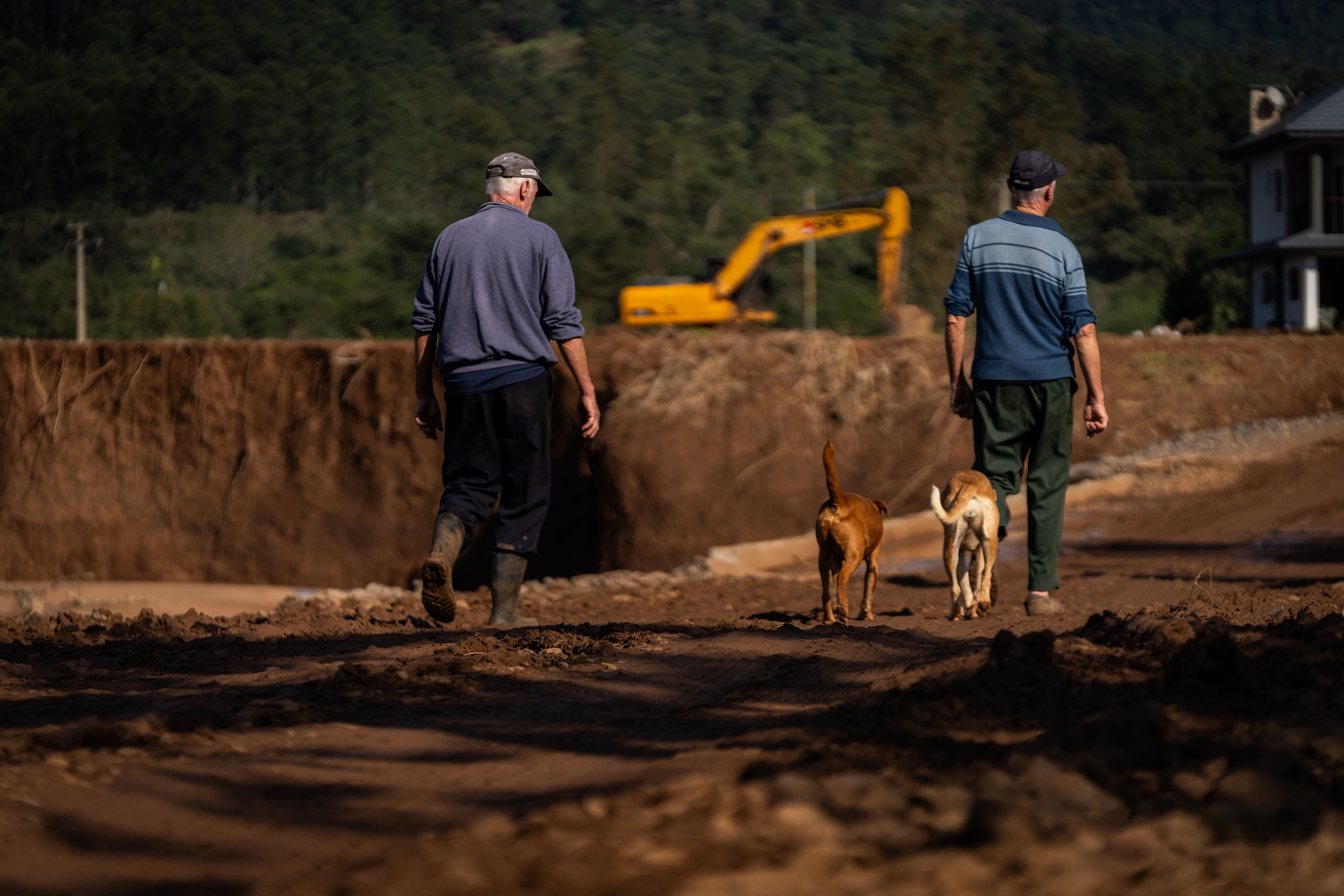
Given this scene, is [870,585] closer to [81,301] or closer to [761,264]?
[761,264]

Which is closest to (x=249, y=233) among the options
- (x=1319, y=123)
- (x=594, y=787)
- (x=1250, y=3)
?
(x=1319, y=123)

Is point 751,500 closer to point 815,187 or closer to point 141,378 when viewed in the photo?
point 141,378

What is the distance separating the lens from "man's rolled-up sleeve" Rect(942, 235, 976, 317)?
629 centimetres

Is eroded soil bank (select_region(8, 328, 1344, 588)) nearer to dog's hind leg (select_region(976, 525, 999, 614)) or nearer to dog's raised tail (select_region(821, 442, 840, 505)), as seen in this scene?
dog's hind leg (select_region(976, 525, 999, 614))

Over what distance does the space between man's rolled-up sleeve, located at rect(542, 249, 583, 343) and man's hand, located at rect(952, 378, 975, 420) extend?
72.5 inches

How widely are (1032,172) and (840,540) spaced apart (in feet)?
6.42

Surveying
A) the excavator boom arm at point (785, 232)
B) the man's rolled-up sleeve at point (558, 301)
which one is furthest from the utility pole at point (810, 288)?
the man's rolled-up sleeve at point (558, 301)

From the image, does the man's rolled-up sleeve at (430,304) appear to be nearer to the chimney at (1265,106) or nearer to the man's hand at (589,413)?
the man's hand at (589,413)

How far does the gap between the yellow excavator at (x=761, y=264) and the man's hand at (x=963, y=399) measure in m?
20.0

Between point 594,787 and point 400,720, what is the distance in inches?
39.0

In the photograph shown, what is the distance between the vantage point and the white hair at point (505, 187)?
6.09 metres

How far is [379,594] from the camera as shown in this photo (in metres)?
11.8

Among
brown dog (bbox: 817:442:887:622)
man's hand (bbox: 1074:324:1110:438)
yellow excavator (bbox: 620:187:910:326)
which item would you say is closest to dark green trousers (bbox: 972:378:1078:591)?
man's hand (bbox: 1074:324:1110:438)

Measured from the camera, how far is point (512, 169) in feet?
19.9
